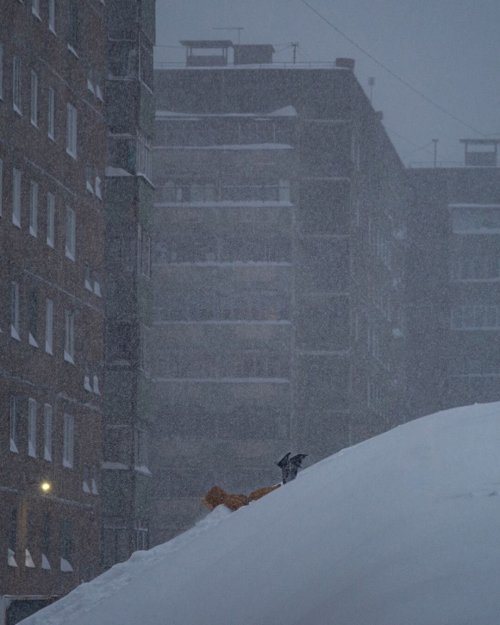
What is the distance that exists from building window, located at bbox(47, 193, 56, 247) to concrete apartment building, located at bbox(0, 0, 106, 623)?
0.14ft

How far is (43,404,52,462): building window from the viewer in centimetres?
4022

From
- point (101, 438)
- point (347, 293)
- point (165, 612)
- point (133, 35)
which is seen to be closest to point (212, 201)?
point (347, 293)

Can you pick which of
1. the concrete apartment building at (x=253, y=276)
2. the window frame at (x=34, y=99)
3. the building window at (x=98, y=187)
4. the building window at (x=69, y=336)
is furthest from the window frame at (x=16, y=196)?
the concrete apartment building at (x=253, y=276)

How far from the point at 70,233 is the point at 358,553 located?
40285mm

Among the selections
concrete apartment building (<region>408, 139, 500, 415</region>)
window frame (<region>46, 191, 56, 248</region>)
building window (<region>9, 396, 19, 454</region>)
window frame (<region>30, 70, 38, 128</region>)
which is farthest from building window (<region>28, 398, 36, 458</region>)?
concrete apartment building (<region>408, 139, 500, 415</region>)

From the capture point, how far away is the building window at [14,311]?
125 feet

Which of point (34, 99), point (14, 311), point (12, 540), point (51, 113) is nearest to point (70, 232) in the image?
point (51, 113)

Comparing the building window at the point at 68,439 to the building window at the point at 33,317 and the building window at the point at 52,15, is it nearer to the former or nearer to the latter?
the building window at the point at 33,317

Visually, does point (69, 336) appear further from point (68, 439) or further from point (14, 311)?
point (14, 311)

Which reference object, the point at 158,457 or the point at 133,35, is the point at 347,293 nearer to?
the point at 158,457

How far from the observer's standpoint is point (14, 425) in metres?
38.3

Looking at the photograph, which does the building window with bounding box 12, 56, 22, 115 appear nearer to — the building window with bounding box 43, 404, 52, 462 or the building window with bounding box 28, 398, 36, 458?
the building window with bounding box 28, 398, 36, 458

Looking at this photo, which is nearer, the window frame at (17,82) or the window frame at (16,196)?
the window frame at (16,196)

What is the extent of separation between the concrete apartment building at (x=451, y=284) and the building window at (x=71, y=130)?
198ft
